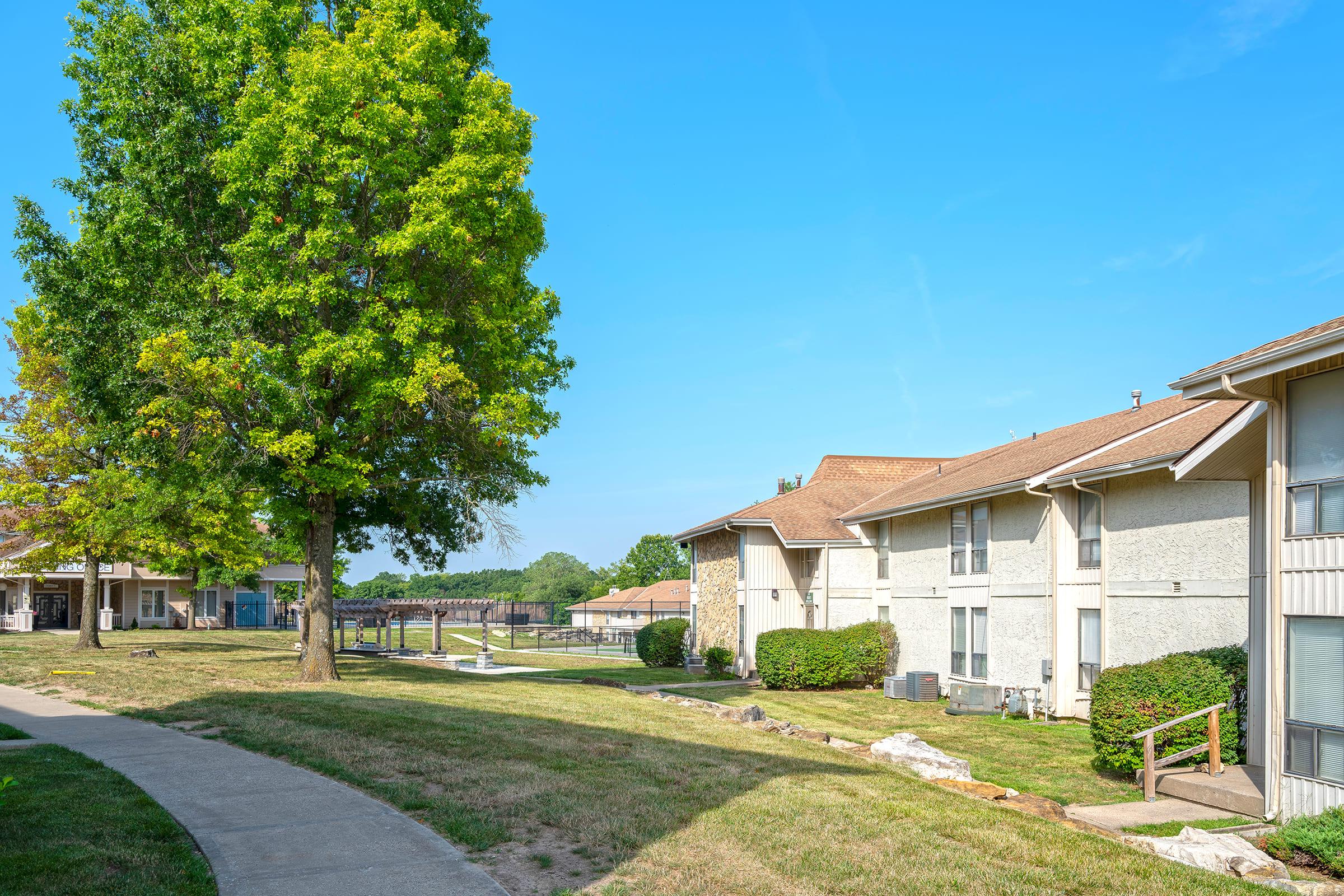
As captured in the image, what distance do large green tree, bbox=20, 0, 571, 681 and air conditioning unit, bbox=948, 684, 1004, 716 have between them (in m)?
11.2

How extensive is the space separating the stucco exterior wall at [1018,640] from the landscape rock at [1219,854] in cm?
1089

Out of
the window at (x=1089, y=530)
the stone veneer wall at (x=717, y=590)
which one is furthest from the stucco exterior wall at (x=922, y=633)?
the stone veneer wall at (x=717, y=590)

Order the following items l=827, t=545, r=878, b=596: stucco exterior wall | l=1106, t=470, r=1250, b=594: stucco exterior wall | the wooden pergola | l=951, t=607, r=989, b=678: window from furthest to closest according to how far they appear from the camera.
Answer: the wooden pergola
l=827, t=545, r=878, b=596: stucco exterior wall
l=951, t=607, r=989, b=678: window
l=1106, t=470, r=1250, b=594: stucco exterior wall

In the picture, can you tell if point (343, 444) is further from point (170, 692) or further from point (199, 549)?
point (199, 549)

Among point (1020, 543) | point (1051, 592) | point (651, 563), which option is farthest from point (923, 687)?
point (651, 563)

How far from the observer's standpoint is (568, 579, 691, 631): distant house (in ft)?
235

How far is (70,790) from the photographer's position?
31.8ft

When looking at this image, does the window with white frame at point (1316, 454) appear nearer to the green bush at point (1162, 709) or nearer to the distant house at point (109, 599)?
the green bush at point (1162, 709)

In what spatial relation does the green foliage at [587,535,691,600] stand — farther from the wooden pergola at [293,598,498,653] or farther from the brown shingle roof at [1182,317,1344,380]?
the brown shingle roof at [1182,317,1344,380]

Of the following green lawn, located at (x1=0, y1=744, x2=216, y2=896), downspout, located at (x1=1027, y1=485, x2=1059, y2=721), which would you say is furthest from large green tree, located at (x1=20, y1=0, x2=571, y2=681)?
downspout, located at (x1=1027, y1=485, x2=1059, y2=721)

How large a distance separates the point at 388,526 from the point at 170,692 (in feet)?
27.8

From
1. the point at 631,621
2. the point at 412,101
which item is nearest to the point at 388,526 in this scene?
the point at 412,101

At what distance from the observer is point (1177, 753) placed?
42.5 feet

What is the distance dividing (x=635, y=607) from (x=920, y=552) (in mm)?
52265
